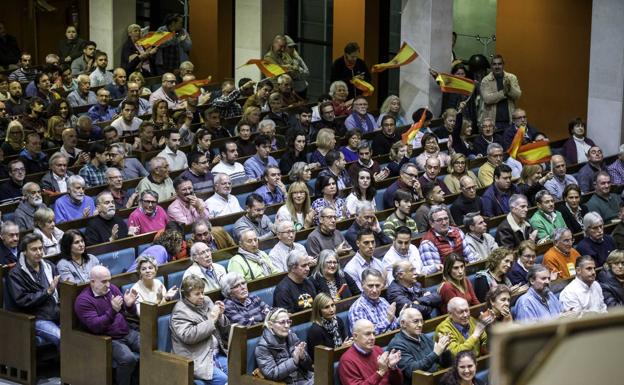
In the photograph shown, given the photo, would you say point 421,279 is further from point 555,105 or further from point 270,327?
point 555,105

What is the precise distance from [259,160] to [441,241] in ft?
7.85

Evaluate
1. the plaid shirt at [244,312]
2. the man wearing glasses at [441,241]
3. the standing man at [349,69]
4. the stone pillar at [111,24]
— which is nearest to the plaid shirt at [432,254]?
the man wearing glasses at [441,241]

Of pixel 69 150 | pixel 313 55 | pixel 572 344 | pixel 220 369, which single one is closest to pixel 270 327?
pixel 220 369

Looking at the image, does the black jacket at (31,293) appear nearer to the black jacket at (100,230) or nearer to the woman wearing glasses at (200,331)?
the black jacket at (100,230)

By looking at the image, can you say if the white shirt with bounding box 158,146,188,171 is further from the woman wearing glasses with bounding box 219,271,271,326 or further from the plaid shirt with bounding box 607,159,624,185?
the plaid shirt with bounding box 607,159,624,185

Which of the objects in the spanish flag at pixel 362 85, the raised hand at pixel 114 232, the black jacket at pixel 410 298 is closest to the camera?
the black jacket at pixel 410 298

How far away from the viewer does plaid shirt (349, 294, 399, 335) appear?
19.7 ft

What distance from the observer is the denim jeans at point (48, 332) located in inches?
259

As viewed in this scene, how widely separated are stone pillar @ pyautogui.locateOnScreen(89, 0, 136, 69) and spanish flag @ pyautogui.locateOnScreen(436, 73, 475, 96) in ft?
17.3

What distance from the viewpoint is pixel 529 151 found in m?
9.87

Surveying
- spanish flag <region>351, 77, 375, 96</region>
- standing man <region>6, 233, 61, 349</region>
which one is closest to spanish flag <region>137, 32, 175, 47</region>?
spanish flag <region>351, 77, 375, 96</region>

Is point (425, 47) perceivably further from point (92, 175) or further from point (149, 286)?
point (149, 286)

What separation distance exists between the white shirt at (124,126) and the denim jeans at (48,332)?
13.0 feet

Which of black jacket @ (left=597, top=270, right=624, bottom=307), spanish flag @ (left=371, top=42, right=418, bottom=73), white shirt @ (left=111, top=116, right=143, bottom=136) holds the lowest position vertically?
black jacket @ (left=597, top=270, right=624, bottom=307)
